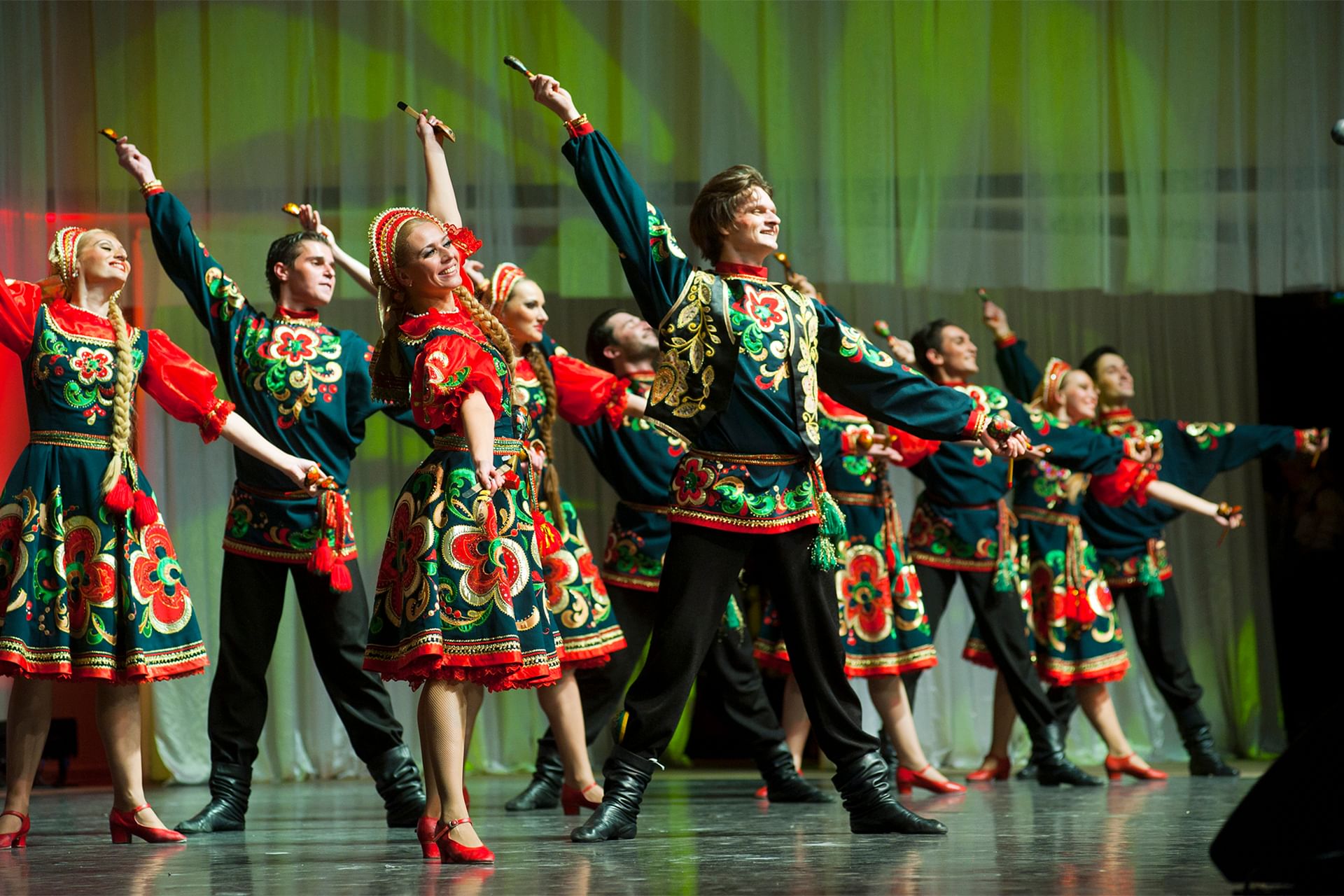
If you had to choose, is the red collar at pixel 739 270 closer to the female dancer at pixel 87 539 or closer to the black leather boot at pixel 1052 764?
the female dancer at pixel 87 539

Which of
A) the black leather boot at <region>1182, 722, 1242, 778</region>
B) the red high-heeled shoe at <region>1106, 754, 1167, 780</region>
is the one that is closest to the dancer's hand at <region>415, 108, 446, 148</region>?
the red high-heeled shoe at <region>1106, 754, 1167, 780</region>

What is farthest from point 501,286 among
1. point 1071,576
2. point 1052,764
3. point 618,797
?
point 1052,764

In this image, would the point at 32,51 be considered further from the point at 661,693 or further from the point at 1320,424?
the point at 1320,424

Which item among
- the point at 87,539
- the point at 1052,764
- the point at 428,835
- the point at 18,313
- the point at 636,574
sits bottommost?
the point at 1052,764

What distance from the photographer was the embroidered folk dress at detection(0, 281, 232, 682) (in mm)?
3238

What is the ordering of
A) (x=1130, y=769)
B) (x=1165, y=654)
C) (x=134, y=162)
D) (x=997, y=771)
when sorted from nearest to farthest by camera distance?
(x=134, y=162)
(x=1130, y=769)
(x=997, y=771)
(x=1165, y=654)

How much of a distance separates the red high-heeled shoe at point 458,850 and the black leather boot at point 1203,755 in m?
3.26

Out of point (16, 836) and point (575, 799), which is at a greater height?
point (16, 836)

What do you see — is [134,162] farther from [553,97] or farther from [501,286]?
[553,97]

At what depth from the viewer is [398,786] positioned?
3.73 meters

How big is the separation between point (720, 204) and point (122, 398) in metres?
1.39

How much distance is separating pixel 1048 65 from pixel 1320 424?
185 cm

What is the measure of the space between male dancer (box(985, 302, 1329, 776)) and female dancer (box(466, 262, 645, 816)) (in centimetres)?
199

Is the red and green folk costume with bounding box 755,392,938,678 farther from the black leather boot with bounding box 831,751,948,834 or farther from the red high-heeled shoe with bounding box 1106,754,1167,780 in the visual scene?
the black leather boot with bounding box 831,751,948,834
